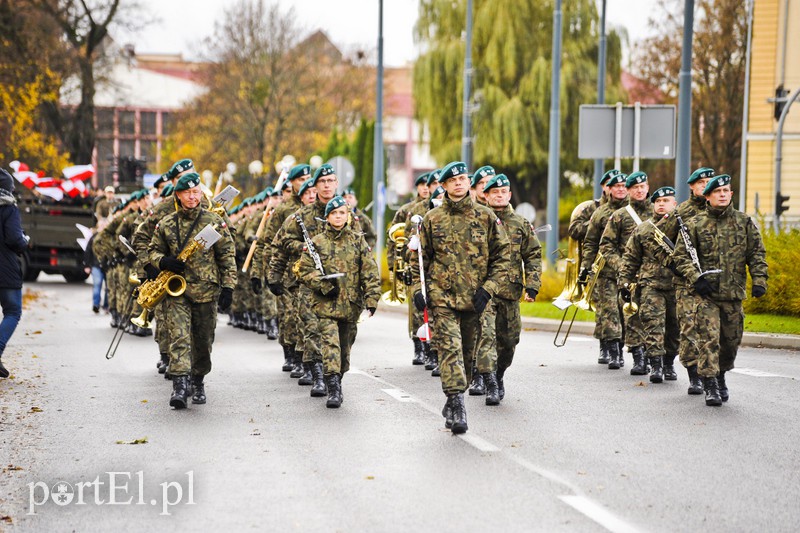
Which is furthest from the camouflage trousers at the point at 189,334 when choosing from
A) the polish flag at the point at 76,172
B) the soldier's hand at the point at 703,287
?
the polish flag at the point at 76,172

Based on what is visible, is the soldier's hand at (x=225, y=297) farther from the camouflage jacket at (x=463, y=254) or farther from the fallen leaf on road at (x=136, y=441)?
the camouflage jacket at (x=463, y=254)

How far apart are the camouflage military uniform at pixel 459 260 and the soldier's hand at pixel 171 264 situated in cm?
219

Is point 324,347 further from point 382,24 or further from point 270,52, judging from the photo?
point 270,52

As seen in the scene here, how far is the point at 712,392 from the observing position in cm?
Result: 1065

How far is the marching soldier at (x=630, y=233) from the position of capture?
13.0 metres

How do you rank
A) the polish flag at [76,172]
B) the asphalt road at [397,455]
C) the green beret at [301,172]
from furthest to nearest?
the polish flag at [76,172] → the green beret at [301,172] → the asphalt road at [397,455]

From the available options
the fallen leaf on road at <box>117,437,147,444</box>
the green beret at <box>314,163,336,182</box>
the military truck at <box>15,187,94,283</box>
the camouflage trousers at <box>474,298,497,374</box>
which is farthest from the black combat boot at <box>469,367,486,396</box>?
the military truck at <box>15,187,94,283</box>

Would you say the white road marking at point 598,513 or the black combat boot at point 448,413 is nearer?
the white road marking at point 598,513

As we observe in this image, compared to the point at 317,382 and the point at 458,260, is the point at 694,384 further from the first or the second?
the point at 317,382

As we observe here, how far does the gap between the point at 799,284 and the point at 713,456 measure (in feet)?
36.2

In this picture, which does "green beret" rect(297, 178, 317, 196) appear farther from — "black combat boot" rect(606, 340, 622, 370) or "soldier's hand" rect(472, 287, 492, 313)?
"black combat boot" rect(606, 340, 622, 370)

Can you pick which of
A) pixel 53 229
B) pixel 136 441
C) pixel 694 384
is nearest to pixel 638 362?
pixel 694 384

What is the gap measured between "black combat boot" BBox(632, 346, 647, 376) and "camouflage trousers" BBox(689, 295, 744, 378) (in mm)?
2082

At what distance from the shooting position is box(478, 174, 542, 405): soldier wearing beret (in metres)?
10.9
